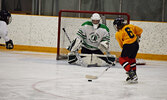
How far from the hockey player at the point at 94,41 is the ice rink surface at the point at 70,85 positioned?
0.89 m

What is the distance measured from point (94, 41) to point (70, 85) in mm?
2828

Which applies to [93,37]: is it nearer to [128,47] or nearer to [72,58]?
[72,58]

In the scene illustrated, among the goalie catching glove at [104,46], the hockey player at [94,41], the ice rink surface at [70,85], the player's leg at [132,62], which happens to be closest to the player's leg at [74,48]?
the hockey player at [94,41]

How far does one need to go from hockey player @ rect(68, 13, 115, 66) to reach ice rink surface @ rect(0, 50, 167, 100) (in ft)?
2.91

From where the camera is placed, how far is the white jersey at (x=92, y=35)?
24.5ft

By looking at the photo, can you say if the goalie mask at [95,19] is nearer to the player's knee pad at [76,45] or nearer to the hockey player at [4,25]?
the player's knee pad at [76,45]

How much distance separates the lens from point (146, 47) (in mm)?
9094

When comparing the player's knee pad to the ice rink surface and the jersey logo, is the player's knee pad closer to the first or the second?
the jersey logo

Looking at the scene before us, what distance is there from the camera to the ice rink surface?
4016 mm

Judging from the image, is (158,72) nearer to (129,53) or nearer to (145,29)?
(129,53)

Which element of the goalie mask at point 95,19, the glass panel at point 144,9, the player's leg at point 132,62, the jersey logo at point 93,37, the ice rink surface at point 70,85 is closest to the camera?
the ice rink surface at point 70,85

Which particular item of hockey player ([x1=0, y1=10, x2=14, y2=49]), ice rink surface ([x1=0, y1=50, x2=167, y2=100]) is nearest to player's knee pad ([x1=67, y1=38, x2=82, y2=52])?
ice rink surface ([x1=0, y1=50, x2=167, y2=100])

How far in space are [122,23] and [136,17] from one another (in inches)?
199

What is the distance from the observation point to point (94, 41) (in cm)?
750
